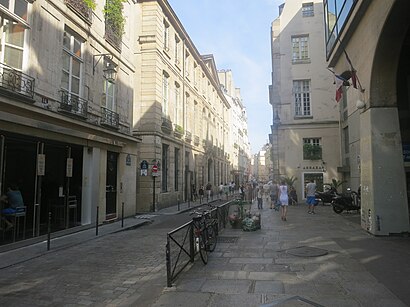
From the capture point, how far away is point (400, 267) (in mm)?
6707

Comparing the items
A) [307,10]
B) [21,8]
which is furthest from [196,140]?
[21,8]

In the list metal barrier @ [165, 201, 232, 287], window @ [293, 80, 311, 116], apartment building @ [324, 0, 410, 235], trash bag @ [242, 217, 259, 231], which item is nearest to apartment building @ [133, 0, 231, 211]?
window @ [293, 80, 311, 116]

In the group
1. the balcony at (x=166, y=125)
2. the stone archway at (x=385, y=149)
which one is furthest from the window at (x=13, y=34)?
the balcony at (x=166, y=125)

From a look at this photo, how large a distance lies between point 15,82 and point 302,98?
21.2m

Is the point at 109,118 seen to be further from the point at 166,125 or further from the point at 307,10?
the point at 307,10

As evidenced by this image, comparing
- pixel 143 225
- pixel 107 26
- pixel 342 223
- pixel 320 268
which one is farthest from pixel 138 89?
pixel 320 268

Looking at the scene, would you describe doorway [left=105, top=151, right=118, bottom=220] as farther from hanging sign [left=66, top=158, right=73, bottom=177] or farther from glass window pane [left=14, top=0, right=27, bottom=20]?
glass window pane [left=14, top=0, right=27, bottom=20]

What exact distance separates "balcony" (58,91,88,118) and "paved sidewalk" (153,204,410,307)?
6848mm

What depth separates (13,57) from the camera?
9906 millimetres

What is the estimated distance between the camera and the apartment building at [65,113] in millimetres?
9922

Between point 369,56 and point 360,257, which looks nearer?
point 360,257

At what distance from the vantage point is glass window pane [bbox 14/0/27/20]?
1012 centimetres

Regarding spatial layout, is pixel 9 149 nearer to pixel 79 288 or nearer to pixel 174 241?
pixel 79 288

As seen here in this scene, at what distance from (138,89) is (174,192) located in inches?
301
